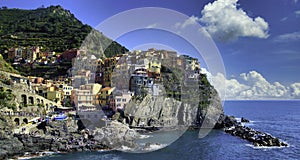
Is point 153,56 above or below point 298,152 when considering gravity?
Result: above

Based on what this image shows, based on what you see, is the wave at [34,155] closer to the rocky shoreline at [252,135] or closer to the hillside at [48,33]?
the rocky shoreline at [252,135]

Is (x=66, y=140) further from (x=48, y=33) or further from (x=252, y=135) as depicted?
(x=48, y=33)

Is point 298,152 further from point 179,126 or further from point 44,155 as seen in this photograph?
point 44,155

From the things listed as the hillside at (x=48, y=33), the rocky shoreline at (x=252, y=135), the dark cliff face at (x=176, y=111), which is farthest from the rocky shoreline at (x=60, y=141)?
the hillside at (x=48, y=33)

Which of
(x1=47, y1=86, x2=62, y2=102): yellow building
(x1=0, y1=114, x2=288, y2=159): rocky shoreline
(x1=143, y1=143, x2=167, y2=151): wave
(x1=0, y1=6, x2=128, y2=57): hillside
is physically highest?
(x1=0, y1=6, x2=128, y2=57): hillside

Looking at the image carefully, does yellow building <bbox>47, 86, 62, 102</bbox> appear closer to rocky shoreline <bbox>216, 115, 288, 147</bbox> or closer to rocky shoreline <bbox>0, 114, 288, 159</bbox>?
rocky shoreline <bbox>0, 114, 288, 159</bbox>

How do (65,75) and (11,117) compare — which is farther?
(65,75)

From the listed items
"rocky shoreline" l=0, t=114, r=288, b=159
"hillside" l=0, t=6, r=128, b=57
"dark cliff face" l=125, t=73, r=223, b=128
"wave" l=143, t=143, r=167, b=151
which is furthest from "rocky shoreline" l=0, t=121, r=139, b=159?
"hillside" l=0, t=6, r=128, b=57

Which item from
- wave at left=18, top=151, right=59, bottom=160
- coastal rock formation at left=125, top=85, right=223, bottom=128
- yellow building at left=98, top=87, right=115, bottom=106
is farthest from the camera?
yellow building at left=98, top=87, right=115, bottom=106

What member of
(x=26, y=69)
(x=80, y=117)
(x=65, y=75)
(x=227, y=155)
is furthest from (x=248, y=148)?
(x=26, y=69)
